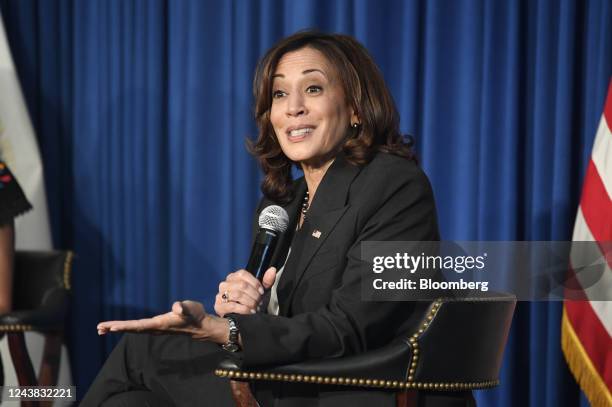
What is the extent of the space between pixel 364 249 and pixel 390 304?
0.15 meters

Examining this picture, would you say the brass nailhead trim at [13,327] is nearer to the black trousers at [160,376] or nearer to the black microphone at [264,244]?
the black trousers at [160,376]

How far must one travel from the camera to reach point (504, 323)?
194 centimetres

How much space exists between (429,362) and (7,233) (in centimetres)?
172

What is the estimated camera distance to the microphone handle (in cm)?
178

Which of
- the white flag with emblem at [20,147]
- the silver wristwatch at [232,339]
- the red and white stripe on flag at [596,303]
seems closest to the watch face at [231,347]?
the silver wristwatch at [232,339]

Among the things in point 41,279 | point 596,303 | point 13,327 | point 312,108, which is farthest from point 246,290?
point 41,279

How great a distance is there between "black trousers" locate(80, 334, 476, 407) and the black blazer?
12 centimetres

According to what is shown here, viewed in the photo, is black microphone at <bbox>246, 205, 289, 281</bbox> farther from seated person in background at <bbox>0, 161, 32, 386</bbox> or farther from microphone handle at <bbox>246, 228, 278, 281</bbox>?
seated person in background at <bbox>0, 161, 32, 386</bbox>

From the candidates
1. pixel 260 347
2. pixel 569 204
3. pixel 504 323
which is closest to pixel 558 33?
pixel 569 204

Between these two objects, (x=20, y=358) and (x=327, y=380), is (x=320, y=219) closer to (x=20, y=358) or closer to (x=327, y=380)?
(x=327, y=380)

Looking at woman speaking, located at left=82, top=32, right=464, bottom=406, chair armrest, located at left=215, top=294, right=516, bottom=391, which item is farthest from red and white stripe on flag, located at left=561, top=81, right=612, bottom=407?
woman speaking, located at left=82, top=32, right=464, bottom=406

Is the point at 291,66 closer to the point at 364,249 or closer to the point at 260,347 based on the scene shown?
the point at 364,249

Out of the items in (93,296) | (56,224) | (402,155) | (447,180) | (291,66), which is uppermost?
(291,66)

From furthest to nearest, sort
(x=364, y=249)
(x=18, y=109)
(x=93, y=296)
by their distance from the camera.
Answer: (x=93, y=296) → (x=18, y=109) → (x=364, y=249)
